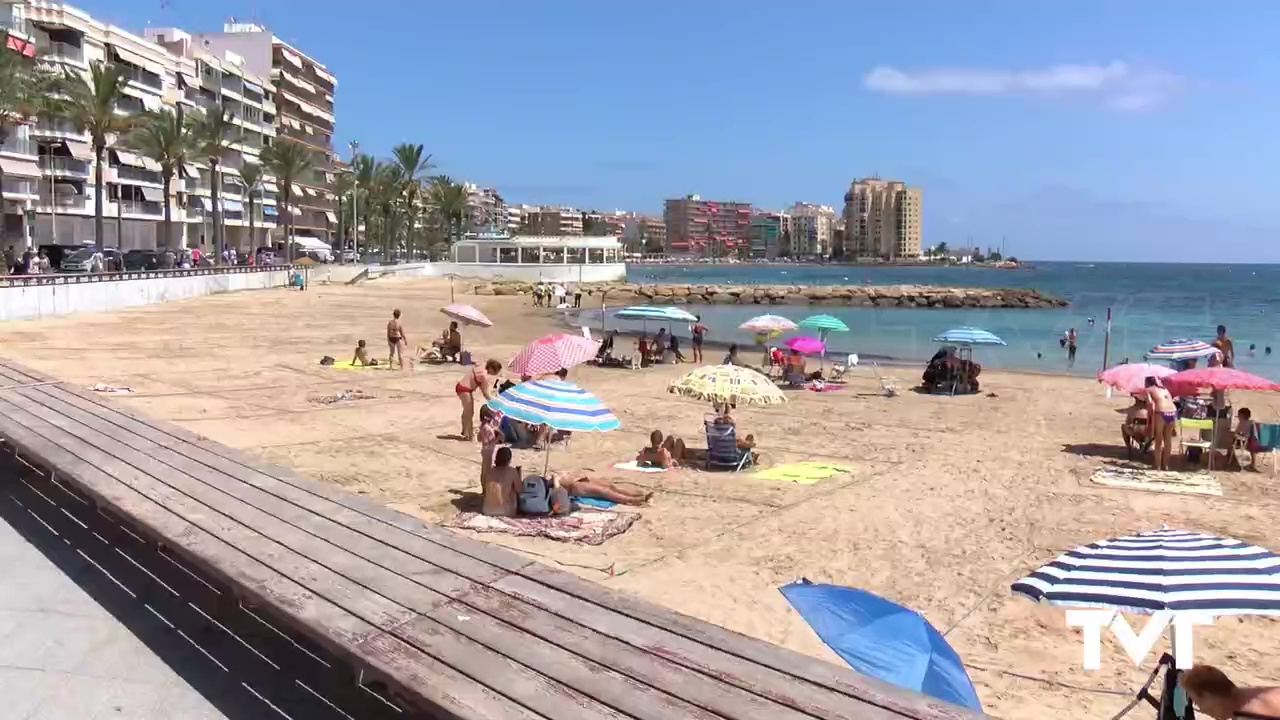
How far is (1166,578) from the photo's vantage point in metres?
4.36

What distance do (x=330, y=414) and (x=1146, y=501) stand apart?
11.5 meters

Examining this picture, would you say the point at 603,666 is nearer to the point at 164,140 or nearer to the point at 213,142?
the point at 164,140

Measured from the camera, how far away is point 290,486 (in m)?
6.70

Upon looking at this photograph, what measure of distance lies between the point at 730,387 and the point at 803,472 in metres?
1.48

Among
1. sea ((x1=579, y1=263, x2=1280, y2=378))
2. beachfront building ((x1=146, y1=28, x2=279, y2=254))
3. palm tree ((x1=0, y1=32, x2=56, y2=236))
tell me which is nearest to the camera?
palm tree ((x1=0, y1=32, x2=56, y2=236))

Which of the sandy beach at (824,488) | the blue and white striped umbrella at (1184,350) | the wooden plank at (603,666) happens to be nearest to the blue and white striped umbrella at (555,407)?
the sandy beach at (824,488)

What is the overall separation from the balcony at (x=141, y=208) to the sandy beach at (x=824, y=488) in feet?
135

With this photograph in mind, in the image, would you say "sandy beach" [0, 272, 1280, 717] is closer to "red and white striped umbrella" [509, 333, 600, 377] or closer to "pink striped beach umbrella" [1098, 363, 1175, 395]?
"pink striped beach umbrella" [1098, 363, 1175, 395]

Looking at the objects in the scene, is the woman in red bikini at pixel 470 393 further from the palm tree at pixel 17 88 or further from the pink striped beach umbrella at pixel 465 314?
the palm tree at pixel 17 88

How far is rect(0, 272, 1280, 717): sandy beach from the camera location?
23.5 feet

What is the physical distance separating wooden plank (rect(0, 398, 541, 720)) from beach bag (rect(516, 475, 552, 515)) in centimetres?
361

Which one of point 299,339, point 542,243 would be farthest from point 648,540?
point 542,243

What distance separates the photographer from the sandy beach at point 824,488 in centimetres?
717

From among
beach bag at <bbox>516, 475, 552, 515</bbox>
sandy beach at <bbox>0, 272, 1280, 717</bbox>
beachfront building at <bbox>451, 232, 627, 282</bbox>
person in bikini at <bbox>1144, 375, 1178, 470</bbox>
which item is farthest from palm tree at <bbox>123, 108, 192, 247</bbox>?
person in bikini at <bbox>1144, 375, 1178, 470</bbox>
